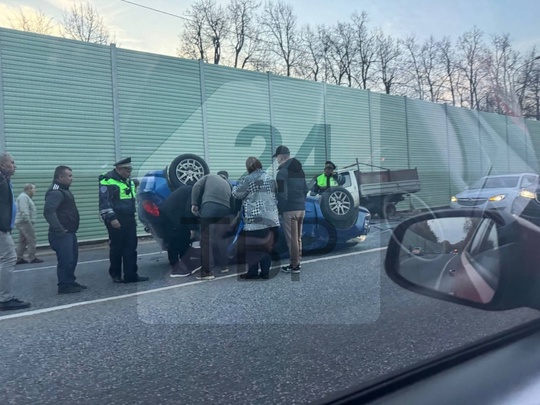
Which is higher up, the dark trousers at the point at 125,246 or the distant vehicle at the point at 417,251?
the distant vehicle at the point at 417,251

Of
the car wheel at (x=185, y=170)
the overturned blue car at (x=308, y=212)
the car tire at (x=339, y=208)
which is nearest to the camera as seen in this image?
the overturned blue car at (x=308, y=212)

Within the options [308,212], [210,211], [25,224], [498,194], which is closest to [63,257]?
[210,211]

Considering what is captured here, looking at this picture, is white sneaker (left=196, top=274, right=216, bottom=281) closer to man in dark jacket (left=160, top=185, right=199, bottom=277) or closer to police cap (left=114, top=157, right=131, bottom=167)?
man in dark jacket (left=160, top=185, right=199, bottom=277)

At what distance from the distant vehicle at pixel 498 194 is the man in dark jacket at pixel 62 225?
192 inches

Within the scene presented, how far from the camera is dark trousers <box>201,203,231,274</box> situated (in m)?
6.66

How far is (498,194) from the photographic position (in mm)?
3666

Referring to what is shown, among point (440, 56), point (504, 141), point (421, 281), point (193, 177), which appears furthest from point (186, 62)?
point (421, 281)

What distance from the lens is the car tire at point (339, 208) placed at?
8.23 meters

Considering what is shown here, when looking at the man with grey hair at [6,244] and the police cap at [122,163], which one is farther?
the police cap at [122,163]

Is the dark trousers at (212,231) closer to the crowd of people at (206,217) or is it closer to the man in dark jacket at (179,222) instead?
the crowd of people at (206,217)

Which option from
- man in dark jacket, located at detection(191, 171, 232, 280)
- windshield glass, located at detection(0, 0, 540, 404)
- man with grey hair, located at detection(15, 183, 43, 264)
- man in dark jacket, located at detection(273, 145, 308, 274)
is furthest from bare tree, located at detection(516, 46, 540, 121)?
man with grey hair, located at detection(15, 183, 43, 264)

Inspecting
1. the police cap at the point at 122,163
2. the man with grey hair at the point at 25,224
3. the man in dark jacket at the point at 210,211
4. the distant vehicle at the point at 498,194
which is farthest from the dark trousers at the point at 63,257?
the distant vehicle at the point at 498,194

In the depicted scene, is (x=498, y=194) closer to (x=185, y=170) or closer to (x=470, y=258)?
(x=470, y=258)

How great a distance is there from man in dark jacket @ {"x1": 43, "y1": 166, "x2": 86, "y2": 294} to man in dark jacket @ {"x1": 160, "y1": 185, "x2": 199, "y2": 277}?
126cm
